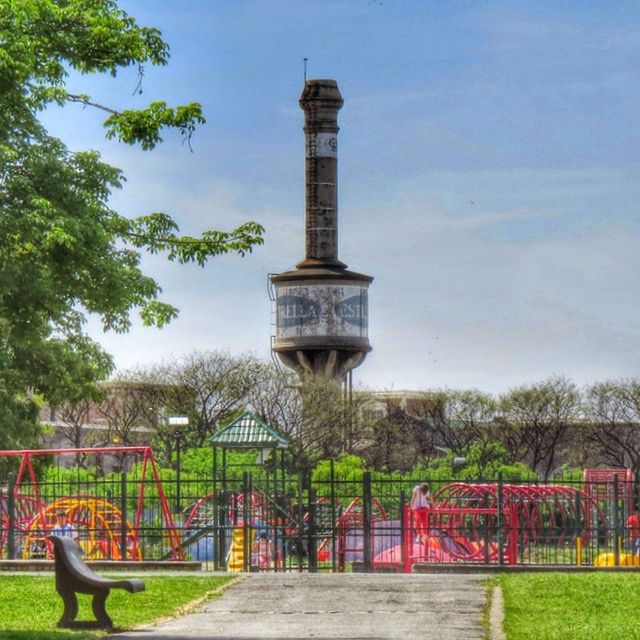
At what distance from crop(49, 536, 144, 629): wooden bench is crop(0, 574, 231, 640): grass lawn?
7.0 inches

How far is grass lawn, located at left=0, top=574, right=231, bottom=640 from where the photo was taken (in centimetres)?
1672

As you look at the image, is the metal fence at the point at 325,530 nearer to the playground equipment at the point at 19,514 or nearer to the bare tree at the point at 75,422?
the playground equipment at the point at 19,514

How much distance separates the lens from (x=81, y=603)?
19688 mm

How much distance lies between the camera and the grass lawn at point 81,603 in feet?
54.9

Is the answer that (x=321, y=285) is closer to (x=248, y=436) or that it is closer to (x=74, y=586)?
(x=248, y=436)

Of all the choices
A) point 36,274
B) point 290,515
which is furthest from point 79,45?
point 290,515

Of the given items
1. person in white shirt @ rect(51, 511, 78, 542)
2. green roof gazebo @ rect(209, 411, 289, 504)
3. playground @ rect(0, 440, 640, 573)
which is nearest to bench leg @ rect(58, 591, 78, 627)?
person in white shirt @ rect(51, 511, 78, 542)

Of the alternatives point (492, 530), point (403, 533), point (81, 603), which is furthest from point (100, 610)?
point (492, 530)

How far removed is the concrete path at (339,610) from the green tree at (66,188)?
419 cm

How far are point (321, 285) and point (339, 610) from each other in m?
63.1

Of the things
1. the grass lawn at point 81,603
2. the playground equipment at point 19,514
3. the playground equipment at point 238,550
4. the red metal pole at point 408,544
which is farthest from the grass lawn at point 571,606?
the playground equipment at point 19,514

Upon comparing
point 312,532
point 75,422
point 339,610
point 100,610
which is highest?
point 75,422

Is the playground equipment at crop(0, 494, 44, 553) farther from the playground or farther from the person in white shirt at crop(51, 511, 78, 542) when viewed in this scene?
the person in white shirt at crop(51, 511, 78, 542)

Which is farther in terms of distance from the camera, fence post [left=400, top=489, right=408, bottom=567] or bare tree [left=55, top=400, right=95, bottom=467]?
bare tree [left=55, top=400, right=95, bottom=467]
